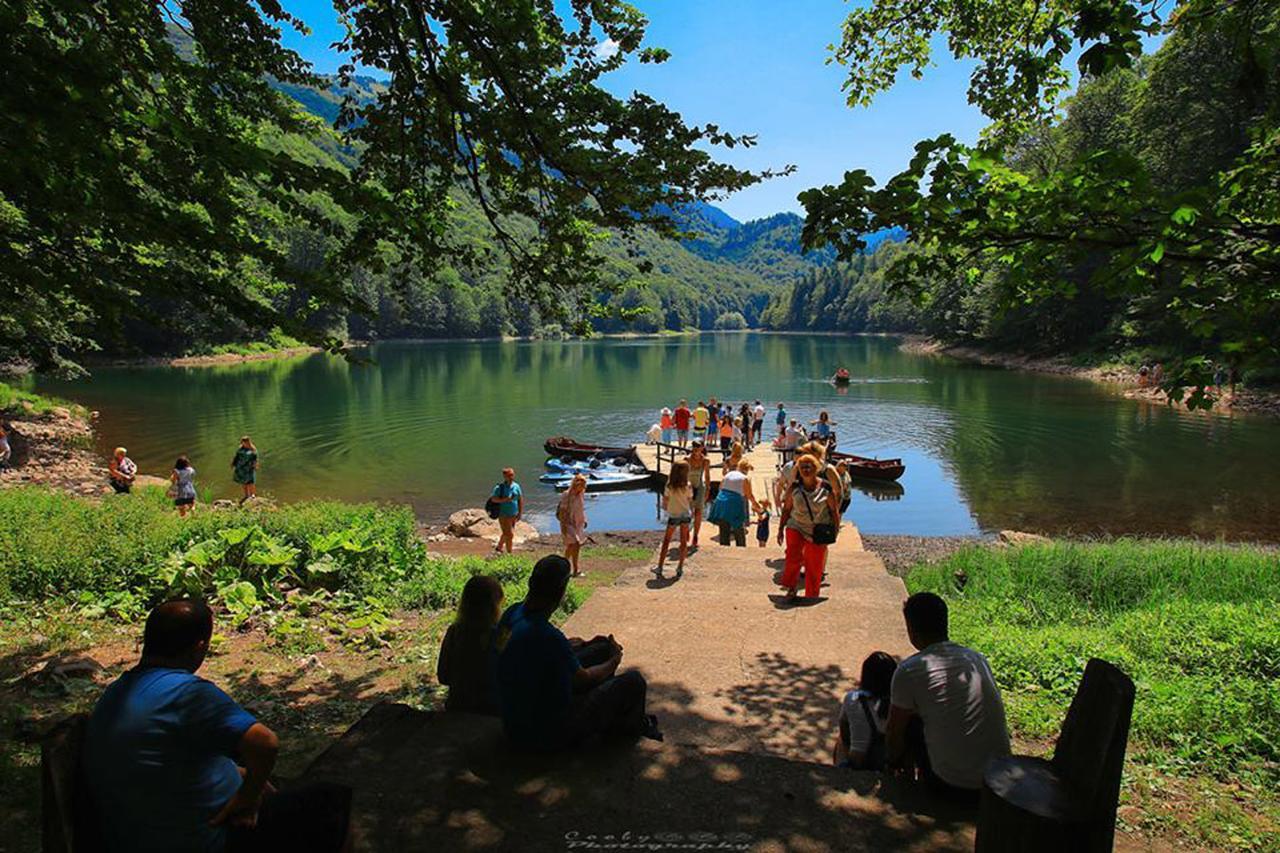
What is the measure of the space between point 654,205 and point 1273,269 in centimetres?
399

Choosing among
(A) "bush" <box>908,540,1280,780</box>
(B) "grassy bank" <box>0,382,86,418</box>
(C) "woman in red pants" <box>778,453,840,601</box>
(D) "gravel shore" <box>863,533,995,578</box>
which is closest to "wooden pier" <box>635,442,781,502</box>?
(D) "gravel shore" <box>863,533,995,578</box>

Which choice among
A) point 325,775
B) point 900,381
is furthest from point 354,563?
point 900,381

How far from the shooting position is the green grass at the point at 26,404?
1098 inches

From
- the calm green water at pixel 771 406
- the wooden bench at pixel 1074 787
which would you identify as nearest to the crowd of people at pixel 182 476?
the calm green water at pixel 771 406

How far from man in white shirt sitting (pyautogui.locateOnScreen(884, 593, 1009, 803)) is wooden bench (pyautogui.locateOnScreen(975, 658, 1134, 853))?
0.69 m

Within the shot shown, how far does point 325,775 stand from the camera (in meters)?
3.63

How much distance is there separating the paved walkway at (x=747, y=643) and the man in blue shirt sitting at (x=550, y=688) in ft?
4.04

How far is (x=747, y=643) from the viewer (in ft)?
22.7

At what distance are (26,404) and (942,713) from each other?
36.3 meters

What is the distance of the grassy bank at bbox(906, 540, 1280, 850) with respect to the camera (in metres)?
4.31

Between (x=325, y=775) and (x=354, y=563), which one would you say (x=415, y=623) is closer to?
(x=354, y=563)

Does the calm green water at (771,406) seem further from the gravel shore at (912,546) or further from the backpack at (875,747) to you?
the backpack at (875,747)

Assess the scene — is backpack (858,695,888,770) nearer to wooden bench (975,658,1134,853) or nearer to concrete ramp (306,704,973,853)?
concrete ramp (306,704,973,853)

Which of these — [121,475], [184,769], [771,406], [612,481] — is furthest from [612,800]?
[771,406]
